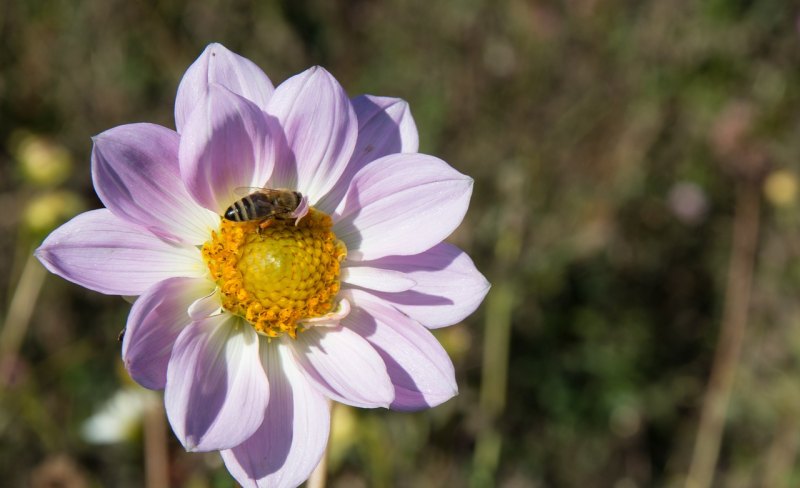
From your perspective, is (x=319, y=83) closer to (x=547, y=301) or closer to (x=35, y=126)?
(x=547, y=301)

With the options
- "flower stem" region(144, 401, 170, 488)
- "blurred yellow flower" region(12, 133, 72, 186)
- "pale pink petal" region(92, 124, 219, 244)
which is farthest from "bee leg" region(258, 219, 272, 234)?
"blurred yellow flower" region(12, 133, 72, 186)

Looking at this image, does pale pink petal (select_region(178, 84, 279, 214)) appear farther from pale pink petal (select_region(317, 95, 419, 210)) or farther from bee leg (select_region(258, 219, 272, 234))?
pale pink petal (select_region(317, 95, 419, 210))

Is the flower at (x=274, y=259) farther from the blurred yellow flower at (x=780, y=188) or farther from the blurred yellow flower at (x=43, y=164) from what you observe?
the blurred yellow flower at (x=780, y=188)

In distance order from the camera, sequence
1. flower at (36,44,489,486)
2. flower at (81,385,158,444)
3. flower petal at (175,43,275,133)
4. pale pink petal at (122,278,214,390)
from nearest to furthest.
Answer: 1. pale pink petal at (122,278,214,390)
2. flower at (36,44,489,486)
3. flower petal at (175,43,275,133)
4. flower at (81,385,158,444)

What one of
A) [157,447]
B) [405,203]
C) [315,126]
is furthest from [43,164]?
[405,203]

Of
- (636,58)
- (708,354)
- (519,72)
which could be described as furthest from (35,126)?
(708,354)

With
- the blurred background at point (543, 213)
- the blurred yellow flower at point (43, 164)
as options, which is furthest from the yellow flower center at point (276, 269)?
the blurred yellow flower at point (43, 164)
